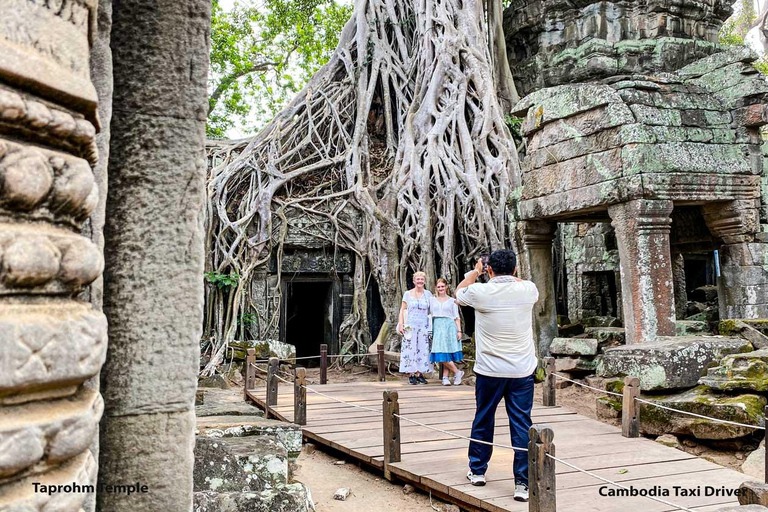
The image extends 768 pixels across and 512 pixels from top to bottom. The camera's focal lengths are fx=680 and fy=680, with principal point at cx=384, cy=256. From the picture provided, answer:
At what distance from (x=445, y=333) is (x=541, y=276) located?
1.24 metres

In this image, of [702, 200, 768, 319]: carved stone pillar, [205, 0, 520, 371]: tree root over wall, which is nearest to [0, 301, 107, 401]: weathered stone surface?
[702, 200, 768, 319]: carved stone pillar

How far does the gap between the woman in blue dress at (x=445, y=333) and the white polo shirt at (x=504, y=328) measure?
391 cm

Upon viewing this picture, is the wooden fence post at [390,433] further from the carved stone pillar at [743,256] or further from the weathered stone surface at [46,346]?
the carved stone pillar at [743,256]

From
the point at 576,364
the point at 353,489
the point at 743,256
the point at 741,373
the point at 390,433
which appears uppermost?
the point at 743,256

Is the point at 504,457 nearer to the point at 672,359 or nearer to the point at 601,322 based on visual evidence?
the point at 672,359

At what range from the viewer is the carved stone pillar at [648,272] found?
5910 millimetres

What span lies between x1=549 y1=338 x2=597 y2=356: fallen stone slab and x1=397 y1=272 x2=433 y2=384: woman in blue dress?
1.61 m

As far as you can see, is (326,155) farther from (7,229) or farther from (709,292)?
(7,229)

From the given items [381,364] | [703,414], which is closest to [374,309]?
[381,364]

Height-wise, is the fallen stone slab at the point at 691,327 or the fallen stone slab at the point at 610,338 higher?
the fallen stone slab at the point at 691,327

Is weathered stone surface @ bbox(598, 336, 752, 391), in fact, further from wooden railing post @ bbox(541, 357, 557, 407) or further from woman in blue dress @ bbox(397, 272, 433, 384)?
woman in blue dress @ bbox(397, 272, 433, 384)

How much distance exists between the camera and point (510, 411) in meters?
3.68

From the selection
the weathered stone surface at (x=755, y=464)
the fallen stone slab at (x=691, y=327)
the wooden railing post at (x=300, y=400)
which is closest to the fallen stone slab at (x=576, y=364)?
the fallen stone slab at (x=691, y=327)

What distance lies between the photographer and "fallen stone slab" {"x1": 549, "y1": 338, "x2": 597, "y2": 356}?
6.68 metres
